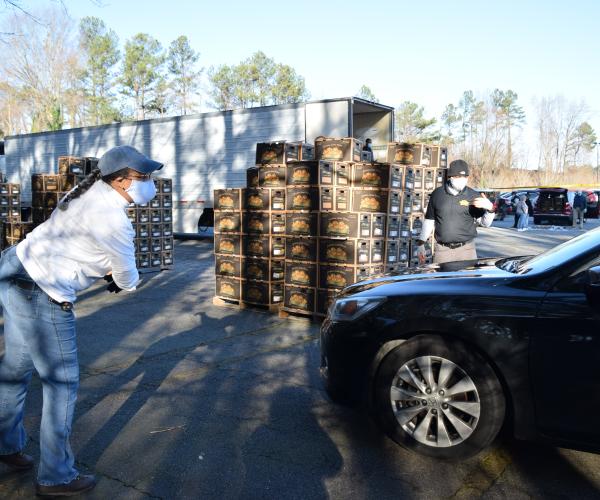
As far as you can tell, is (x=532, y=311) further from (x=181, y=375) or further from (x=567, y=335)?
(x=181, y=375)

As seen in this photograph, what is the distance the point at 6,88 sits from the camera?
43.2 m

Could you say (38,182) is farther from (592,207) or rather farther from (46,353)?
(592,207)

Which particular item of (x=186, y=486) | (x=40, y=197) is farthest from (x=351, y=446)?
(x=40, y=197)

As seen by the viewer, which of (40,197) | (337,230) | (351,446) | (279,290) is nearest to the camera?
(351,446)

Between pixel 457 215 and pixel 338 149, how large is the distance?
2423 mm

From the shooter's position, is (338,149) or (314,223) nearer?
(314,223)

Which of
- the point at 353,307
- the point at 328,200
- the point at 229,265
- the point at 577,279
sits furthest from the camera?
the point at 229,265

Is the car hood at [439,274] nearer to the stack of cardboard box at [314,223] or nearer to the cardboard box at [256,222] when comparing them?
the stack of cardboard box at [314,223]

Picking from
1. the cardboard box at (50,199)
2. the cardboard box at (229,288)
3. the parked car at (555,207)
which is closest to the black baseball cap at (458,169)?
the cardboard box at (229,288)

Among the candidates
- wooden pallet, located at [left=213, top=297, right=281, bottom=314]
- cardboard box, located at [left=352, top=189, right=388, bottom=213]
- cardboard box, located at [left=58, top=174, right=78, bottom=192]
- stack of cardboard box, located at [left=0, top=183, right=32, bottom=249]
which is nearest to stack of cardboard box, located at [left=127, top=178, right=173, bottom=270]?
cardboard box, located at [left=58, top=174, right=78, bottom=192]

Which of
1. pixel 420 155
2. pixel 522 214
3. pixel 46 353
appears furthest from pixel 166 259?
pixel 522 214

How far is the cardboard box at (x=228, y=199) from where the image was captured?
838 centimetres

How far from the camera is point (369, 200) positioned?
757cm

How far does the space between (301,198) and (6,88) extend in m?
43.8
